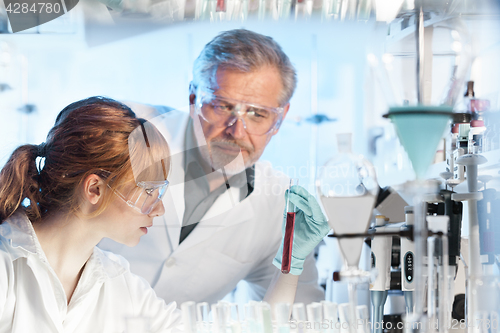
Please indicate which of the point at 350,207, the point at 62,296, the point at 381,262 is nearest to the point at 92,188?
the point at 62,296

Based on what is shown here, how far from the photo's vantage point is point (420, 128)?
1075 mm

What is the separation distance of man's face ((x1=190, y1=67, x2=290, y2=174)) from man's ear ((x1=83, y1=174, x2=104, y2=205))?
0.37 meters

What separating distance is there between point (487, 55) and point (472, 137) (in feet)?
1.16

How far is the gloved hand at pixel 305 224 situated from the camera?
1.38 metres

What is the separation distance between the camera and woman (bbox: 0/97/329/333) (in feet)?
4.35

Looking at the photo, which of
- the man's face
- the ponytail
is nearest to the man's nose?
the man's face

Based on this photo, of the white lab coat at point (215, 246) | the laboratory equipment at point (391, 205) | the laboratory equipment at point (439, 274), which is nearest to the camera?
the laboratory equipment at point (439, 274)

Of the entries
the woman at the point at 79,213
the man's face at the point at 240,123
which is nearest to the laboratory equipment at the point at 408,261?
the woman at the point at 79,213

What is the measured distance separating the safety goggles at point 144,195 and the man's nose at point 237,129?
28cm

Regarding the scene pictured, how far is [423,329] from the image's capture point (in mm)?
1181

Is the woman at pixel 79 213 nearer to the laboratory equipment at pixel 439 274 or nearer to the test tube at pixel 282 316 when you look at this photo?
the test tube at pixel 282 316

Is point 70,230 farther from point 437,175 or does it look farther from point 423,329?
point 437,175

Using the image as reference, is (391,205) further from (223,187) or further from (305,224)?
(223,187)

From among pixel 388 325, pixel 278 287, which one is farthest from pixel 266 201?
pixel 388 325
